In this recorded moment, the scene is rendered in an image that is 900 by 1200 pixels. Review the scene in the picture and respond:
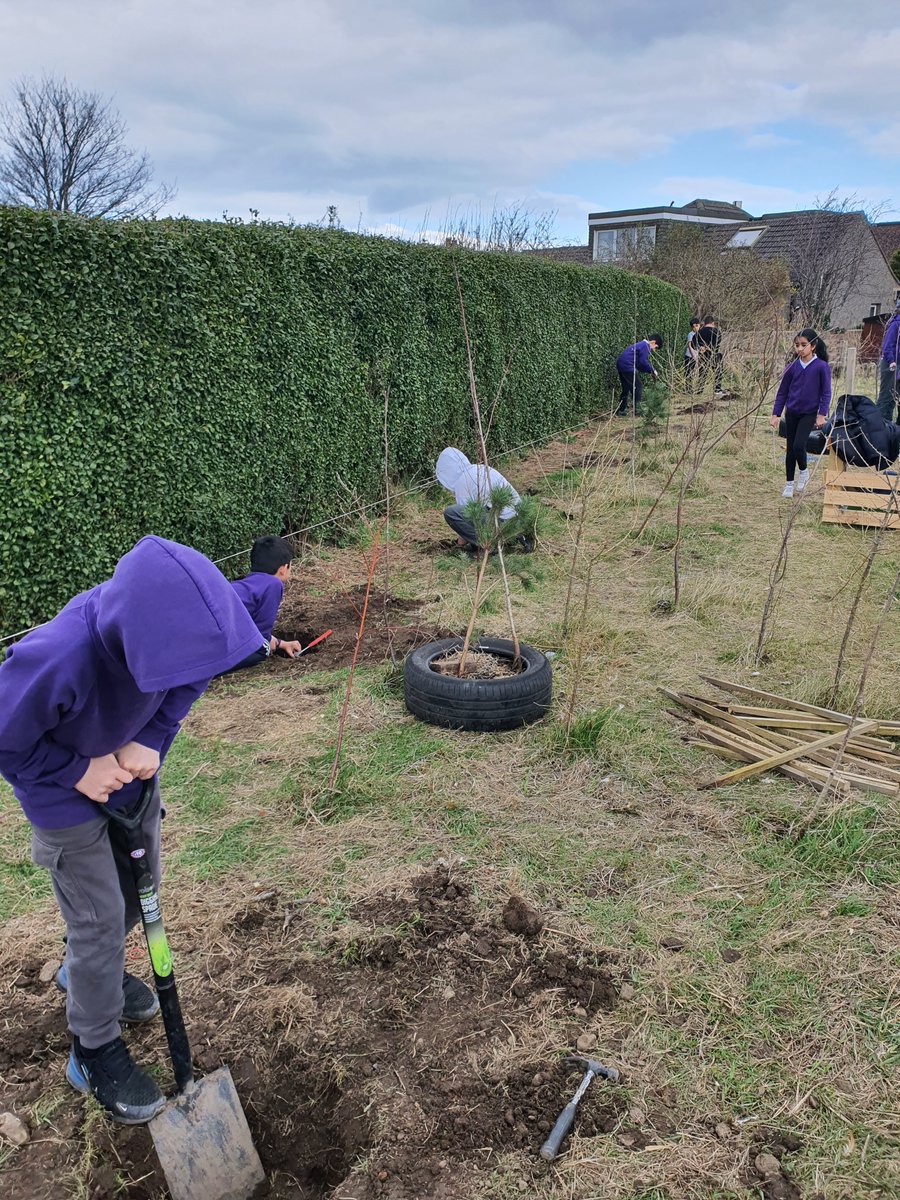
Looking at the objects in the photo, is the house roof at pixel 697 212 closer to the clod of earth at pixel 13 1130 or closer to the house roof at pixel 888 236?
the house roof at pixel 888 236

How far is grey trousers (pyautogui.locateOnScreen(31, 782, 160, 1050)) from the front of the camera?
1965 mm

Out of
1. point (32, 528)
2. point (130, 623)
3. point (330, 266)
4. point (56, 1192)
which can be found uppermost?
point (330, 266)

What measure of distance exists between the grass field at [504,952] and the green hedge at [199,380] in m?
1.54

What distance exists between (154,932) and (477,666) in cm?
274

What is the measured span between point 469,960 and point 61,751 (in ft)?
4.95

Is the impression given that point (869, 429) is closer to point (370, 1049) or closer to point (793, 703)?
point (793, 703)

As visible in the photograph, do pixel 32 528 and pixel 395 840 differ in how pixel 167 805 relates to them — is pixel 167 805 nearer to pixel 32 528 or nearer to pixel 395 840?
pixel 395 840

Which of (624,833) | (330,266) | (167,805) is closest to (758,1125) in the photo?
(624,833)

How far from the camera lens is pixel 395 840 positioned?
3.35 metres

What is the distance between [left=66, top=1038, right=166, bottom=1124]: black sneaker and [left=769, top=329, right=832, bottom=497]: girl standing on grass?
767 centimetres

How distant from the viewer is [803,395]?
8469 millimetres

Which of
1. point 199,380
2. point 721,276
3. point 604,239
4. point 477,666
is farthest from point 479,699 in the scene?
point 604,239

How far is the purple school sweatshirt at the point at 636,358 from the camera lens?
13086 mm

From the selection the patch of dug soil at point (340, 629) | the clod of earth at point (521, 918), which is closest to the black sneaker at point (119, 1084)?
the clod of earth at point (521, 918)
